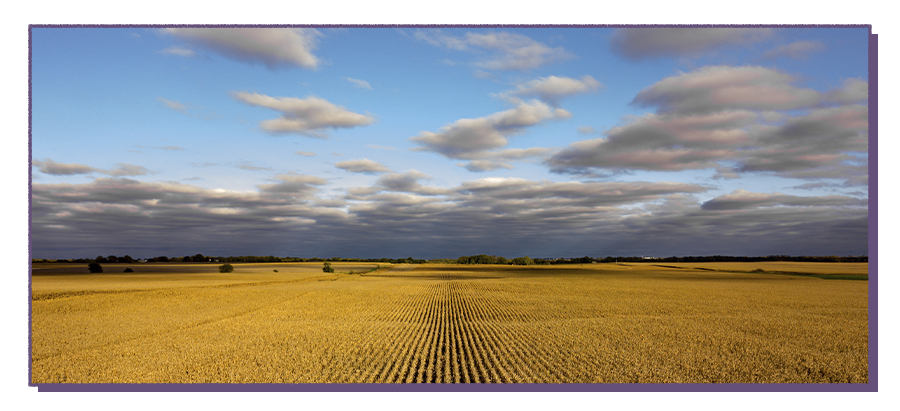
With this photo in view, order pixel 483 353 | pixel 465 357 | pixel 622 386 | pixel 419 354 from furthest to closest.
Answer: pixel 483 353
pixel 419 354
pixel 465 357
pixel 622 386

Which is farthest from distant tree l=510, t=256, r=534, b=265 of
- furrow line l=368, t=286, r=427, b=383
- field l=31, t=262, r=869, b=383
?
furrow line l=368, t=286, r=427, b=383

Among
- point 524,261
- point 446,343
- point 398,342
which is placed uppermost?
point 398,342

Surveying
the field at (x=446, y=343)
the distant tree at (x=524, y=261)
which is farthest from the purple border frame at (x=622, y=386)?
the distant tree at (x=524, y=261)

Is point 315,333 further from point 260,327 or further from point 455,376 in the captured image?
point 455,376

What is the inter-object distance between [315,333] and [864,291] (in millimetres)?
53463

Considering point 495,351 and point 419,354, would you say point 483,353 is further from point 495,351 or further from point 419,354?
point 419,354

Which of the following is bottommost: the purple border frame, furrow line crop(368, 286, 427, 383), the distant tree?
the distant tree

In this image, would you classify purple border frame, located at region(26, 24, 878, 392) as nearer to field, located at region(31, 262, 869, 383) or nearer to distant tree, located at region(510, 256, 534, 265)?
field, located at region(31, 262, 869, 383)

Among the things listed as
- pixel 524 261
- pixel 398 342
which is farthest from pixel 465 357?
pixel 524 261

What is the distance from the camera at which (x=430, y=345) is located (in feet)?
56.7

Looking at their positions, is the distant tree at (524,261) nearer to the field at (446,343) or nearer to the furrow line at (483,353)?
the field at (446,343)

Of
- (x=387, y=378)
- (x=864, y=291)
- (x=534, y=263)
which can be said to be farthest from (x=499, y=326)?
(x=534, y=263)

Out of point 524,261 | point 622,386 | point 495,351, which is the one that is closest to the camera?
point 622,386

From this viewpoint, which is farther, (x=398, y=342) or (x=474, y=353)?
(x=398, y=342)
